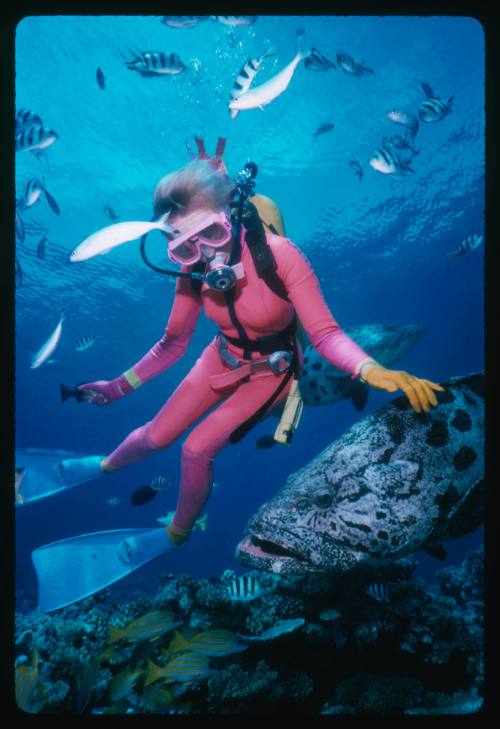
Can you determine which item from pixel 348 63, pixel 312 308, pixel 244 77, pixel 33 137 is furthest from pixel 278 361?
pixel 348 63

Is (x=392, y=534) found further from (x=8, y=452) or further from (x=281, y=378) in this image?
(x=8, y=452)

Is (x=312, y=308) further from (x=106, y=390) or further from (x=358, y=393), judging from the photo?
(x=358, y=393)

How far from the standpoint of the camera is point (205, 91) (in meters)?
12.9

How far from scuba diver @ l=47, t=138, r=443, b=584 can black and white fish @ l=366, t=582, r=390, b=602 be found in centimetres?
178

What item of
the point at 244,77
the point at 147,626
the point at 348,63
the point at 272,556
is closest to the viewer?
the point at 272,556

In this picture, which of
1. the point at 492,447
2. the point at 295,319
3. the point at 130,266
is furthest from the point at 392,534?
the point at 130,266

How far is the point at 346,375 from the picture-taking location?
572 cm

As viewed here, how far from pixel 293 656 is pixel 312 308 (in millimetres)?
3124

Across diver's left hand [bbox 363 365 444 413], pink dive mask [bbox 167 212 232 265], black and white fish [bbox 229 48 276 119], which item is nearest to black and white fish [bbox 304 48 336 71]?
black and white fish [bbox 229 48 276 119]

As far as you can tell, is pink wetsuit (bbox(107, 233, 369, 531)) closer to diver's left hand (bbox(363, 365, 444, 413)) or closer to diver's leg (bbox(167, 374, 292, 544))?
diver's leg (bbox(167, 374, 292, 544))

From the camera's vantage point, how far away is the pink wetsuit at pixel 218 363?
9.93 feet

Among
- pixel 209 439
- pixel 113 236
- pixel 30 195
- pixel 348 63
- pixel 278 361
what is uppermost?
pixel 348 63

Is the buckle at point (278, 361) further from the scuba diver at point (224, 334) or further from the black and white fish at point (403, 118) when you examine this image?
the black and white fish at point (403, 118)

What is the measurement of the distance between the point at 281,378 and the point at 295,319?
24.8 inches
